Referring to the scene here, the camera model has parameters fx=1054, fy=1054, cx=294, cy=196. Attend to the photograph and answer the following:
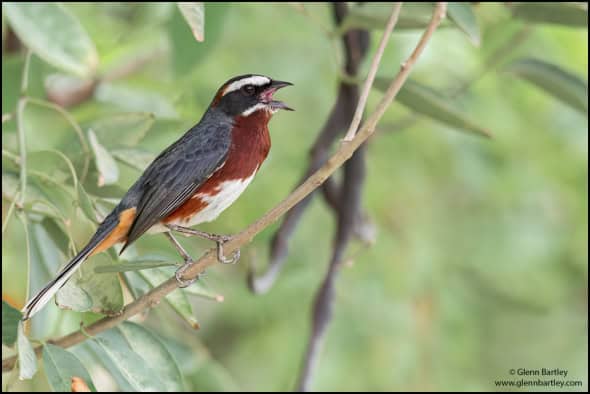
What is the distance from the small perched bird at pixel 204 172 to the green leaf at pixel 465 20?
520 millimetres

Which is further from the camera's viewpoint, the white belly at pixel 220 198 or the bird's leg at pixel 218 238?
the white belly at pixel 220 198

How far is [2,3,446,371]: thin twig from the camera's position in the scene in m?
1.97

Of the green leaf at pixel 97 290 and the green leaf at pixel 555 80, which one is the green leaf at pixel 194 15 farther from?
the green leaf at pixel 555 80

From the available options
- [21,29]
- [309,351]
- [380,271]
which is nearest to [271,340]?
[380,271]

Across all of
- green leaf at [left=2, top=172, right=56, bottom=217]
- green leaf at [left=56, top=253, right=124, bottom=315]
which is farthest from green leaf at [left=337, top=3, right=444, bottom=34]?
green leaf at [left=56, top=253, right=124, bottom=315]

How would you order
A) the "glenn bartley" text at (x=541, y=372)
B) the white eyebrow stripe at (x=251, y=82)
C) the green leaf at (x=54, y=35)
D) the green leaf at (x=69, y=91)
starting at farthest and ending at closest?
1. the green leaf at (x=69, y=91)
2. the "glenn bartley" text at (x=541, y=372)
3. the green leaf at (x=54, y=35)
4. the white eyebrow stripe at (x=251, y=82)

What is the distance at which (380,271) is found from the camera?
15.1ft

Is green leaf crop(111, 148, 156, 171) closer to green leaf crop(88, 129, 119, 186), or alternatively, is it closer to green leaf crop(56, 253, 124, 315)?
green leaf crop(88, 129, 119, 186)

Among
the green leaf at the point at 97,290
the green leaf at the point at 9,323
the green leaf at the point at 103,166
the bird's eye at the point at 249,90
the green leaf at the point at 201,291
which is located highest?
the green leaf at the point at 103,166

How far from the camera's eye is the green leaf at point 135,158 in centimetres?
306

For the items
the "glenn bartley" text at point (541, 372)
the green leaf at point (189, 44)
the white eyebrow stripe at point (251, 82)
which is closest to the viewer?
the white eyebrow stripe at point (251, 82)

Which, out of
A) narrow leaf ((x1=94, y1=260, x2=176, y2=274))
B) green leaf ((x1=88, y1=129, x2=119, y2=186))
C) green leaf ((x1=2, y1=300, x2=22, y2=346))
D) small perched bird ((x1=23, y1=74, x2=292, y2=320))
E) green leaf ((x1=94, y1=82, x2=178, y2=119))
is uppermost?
narrow leaf ((x1=94, y1=260, x2=176, y2=274))

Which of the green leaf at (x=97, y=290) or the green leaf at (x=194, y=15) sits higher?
the green leaf at (x=194, y=15)

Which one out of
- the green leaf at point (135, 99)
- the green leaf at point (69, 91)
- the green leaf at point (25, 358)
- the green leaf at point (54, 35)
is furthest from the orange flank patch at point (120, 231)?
the green leaf at point (69, 91)
